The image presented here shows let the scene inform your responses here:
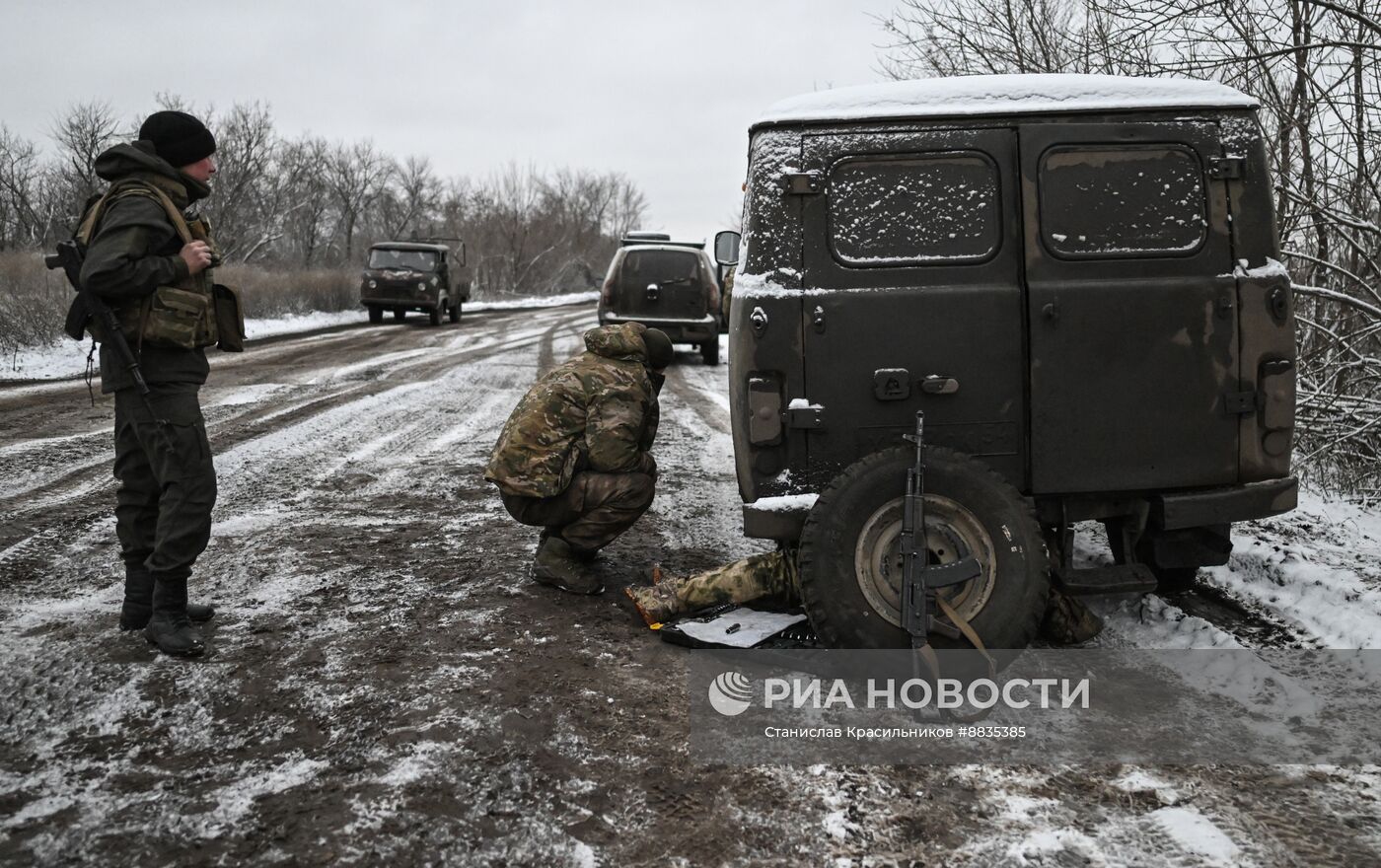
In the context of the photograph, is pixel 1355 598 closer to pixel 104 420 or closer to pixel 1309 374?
pixel 1309 374

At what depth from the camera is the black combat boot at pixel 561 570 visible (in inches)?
177

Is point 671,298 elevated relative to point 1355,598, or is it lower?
elevated

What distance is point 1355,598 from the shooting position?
13.5 feet

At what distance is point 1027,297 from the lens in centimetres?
366

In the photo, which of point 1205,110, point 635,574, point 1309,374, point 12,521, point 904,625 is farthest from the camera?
point 1309,374

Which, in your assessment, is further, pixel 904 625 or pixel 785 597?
pixel 785 597

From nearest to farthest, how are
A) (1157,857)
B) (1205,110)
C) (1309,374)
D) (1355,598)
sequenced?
1. (1157,857)
2. (1205,110)
3. (1355,598)
4. (1309,374)

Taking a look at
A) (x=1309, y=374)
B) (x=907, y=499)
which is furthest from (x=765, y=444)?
(x=1309, y=374)

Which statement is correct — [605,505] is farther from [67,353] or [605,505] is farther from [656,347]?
[67,353]

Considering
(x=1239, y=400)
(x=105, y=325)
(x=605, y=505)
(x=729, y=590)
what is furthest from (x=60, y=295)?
(x=1239, y=400)

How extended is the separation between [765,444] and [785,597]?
802mm

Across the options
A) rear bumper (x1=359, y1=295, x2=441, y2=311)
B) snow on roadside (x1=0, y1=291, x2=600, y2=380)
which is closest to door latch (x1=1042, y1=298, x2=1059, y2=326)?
snow on roadside (x1=0, y1=291, x2=600, y2=380)

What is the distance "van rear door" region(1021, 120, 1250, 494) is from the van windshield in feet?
66.4

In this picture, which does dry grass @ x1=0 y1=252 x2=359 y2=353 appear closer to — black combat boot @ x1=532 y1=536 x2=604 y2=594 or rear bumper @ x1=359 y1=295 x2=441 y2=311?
rear bumper @ x1=359 y1=295 x2=441 y2=311
